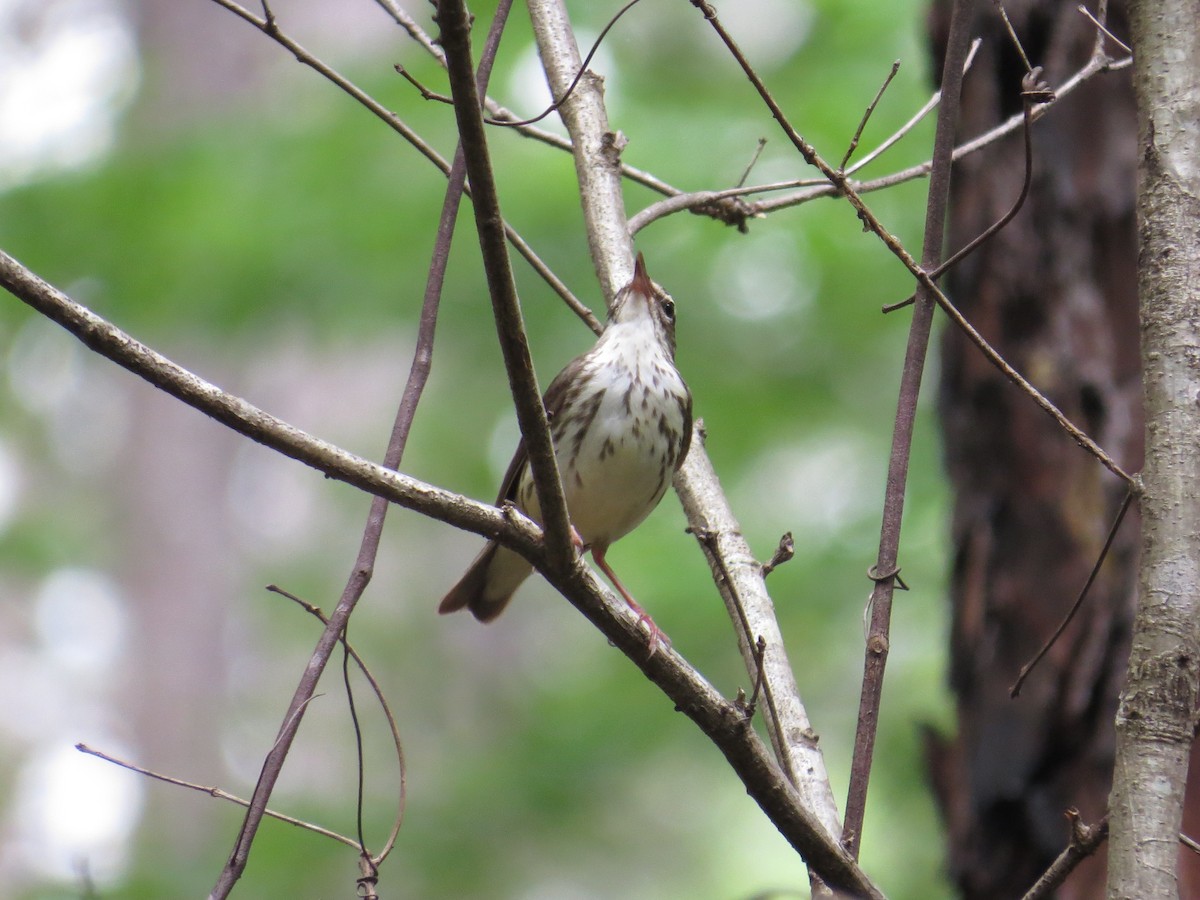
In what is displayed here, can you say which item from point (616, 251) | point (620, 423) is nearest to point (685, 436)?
point (620, 423)

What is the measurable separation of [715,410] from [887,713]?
1695 mm

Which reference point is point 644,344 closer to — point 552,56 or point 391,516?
point 552,56

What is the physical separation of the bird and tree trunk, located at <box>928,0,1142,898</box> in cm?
126

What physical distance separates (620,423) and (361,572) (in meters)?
1.65

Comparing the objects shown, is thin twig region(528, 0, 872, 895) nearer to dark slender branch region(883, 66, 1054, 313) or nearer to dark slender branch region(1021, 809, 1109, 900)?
dark slender branch region(1021, 809, 1109, 900)

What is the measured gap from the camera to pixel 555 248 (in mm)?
5980

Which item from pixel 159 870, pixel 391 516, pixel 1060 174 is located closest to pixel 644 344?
pixel 1060 174

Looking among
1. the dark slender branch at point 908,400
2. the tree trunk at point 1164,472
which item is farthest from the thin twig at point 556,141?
the tree trunk at point 1164,472

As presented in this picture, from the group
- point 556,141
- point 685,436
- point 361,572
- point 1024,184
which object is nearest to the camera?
point 1024,184

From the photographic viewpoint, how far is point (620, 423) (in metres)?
4.09

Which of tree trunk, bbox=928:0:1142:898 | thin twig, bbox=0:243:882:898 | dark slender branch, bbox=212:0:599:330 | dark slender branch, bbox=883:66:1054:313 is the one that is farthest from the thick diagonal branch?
tree trunk, bbox=928:0:1142:898

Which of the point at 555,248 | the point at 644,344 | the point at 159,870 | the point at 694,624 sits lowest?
the point at 159,870

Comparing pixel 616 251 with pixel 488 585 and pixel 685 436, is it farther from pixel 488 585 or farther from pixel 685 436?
pixel 488 585

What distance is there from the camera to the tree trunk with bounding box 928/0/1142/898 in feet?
14.4
